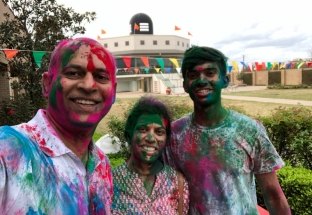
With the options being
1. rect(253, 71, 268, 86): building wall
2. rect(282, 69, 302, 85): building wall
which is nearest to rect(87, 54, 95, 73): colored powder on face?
rect(282, 69, 302, 85): building wall

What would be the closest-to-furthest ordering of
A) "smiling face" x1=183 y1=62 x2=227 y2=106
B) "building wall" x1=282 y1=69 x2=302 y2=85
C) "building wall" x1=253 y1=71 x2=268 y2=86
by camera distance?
1. "smiling face" x1=183 y1=62 x2=227 y2=106
2. "building wall" x1=282 y1=69 x2=302 y2=85
3. "building wall" x1=253 y1=71 x2=268 y2=86

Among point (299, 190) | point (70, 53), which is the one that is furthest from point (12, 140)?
point (299, 190)

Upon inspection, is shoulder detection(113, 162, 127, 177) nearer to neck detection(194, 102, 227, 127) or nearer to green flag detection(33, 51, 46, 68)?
neck detection(194, 102, 227, 127)

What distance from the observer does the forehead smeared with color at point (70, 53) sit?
57.9 inches

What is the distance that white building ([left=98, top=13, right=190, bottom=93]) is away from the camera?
43688 mm

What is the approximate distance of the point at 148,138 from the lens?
6.42 ft

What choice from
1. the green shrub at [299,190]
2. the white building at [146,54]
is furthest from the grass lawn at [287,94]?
the green shrub at [299,190]

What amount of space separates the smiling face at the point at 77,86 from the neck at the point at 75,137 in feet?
0.06

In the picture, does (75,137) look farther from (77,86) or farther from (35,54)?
(35,54)

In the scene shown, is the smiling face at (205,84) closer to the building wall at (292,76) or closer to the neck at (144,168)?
the neck at (144,168)

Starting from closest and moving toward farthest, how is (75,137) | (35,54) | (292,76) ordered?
(75,137) < (35,54) < (292,76)

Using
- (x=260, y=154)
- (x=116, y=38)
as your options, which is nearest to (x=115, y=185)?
(x=260, y=154)

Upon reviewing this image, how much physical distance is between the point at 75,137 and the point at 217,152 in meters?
0.81

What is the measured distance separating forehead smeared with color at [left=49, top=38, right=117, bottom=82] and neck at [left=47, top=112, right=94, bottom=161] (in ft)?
0.70
